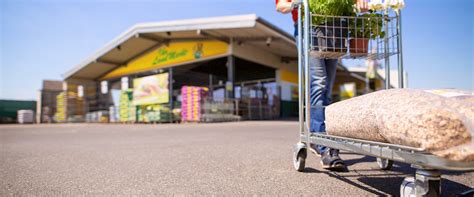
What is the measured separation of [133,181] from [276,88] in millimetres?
16761

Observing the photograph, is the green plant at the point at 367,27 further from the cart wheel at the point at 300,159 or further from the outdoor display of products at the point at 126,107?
the outdoor display of products at the point at 126,107

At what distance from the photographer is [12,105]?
2289 cm

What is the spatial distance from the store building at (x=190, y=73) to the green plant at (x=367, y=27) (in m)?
10.0

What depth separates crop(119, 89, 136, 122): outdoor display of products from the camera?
16219 millimetres

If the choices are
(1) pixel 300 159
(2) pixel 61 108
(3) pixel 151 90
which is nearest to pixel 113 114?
(3) pixel 151 90

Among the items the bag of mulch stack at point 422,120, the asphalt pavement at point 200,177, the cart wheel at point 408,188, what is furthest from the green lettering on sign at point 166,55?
the cart wheel at point 408,188

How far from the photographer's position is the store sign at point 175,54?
16.2 metres

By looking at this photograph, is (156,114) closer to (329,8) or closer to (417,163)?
(329,8)

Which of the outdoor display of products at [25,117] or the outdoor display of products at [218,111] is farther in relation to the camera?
the outdoor display of products at [25,117]

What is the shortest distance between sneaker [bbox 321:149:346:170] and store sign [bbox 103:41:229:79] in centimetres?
1337

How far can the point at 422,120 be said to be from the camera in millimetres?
1068

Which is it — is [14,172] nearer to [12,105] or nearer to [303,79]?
[303,79]

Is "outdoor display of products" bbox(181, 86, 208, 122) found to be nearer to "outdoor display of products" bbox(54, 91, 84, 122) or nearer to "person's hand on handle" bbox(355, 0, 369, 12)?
"outdoor display of products" bbox(54, 91, 84, 122)

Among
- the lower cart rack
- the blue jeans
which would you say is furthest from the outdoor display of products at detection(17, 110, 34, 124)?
the lower cart rack
